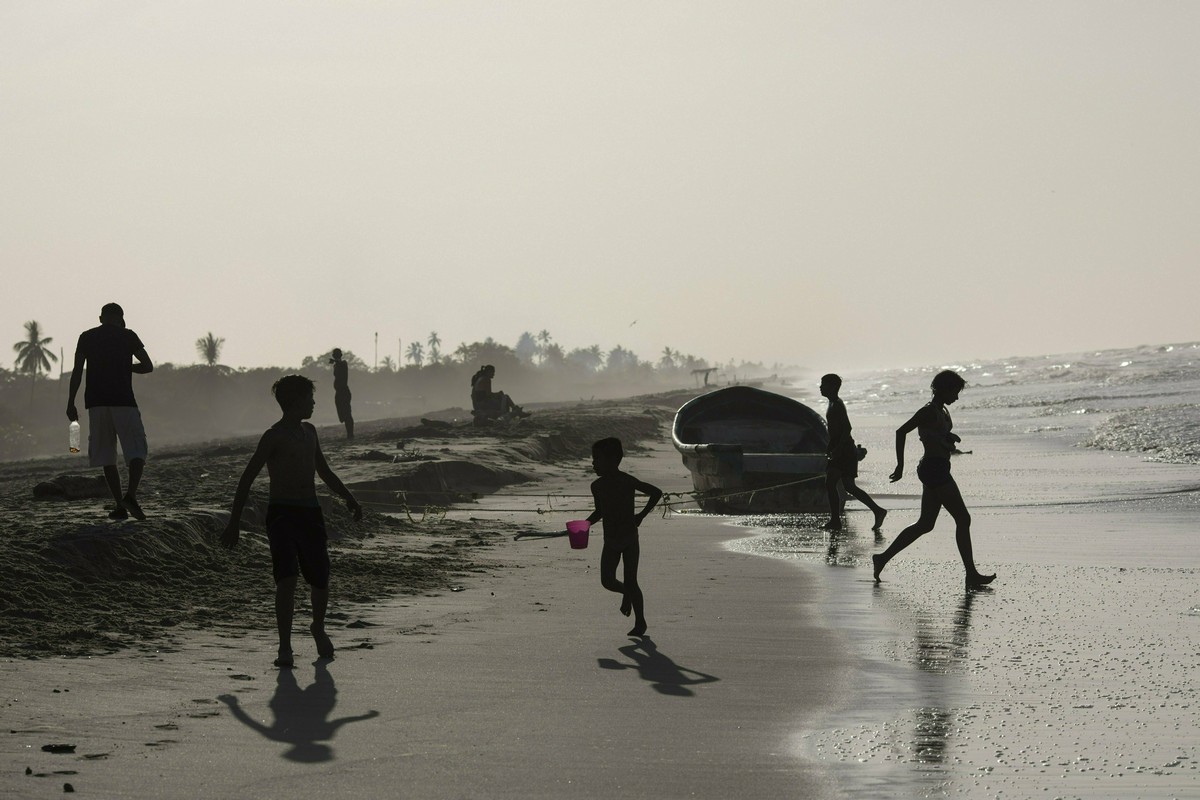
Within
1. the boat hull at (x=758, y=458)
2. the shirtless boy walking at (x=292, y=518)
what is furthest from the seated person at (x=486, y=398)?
the shirtless boy walking at (x=292, y=518)

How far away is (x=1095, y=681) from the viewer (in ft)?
21.8

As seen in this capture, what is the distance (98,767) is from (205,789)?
54 centimetres

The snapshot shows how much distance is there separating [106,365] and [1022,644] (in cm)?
698

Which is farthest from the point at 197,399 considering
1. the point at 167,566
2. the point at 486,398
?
the point at 167,566

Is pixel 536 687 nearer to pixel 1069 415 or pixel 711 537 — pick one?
pixel 711 537

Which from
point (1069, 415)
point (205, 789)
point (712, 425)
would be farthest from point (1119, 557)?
point (1069, 415)

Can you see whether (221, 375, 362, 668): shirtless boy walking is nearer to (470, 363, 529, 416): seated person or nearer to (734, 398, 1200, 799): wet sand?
(734, 398, 1200, 799): wet sand

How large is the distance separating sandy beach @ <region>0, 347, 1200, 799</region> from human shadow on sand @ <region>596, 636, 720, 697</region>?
30 mm

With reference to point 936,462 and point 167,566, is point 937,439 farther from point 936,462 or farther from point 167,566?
point 167,566

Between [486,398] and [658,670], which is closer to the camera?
[658,670]

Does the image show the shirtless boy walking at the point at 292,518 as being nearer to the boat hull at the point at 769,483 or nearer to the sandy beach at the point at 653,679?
the sandy beach at the point at 653,679

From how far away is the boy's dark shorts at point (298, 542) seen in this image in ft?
24.2

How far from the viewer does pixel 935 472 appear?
10.5 m

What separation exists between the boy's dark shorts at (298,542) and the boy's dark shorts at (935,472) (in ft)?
16.7
